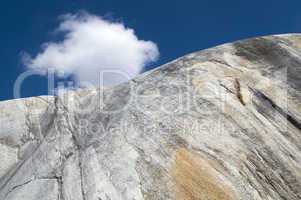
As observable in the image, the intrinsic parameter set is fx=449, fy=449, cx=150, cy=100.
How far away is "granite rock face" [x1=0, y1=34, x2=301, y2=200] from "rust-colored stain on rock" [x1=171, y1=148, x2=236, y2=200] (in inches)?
0.9

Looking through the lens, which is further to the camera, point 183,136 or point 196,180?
point 183,136

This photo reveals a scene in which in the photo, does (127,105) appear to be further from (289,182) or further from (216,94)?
(289,182)

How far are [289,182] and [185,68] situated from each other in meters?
4.25

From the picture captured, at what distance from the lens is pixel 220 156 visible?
10859 millimetres

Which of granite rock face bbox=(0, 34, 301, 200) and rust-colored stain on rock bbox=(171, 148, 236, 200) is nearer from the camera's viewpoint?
rust-colored stain on rock bbox=(171, 148, 236, 200)

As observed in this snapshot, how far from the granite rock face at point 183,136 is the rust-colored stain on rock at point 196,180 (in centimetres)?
2

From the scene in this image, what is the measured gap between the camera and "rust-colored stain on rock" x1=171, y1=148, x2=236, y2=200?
1016cm

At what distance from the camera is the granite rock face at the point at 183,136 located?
1038cm

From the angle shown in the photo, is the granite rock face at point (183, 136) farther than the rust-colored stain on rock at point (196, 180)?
Yes

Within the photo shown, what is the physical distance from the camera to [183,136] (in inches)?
436

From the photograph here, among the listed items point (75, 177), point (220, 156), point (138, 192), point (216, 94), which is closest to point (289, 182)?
point (220, 156)

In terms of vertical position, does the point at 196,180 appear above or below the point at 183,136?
below

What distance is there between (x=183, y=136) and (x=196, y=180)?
47.5 inches

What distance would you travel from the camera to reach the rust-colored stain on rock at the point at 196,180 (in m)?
10.2
